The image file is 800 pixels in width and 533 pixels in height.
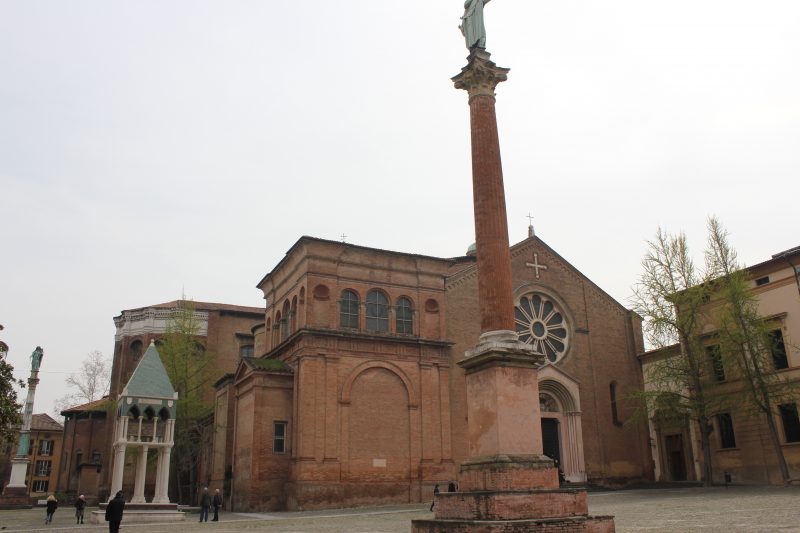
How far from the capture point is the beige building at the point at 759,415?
28.3 metres

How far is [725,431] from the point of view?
3130 centimetres

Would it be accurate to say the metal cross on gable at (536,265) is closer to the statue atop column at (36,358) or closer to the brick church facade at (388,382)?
the brick church facade at (388,382)

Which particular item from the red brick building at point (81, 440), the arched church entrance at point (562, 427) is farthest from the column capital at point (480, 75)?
the red brick building at point (81, 440)

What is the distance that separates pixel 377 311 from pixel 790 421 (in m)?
18.0

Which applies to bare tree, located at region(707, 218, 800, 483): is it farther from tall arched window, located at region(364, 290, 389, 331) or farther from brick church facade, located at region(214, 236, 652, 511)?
tall arched window, located at region(364, 290, 389, 331)

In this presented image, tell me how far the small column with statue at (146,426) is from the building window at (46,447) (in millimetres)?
53905

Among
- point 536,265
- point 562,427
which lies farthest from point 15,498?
point 536,265

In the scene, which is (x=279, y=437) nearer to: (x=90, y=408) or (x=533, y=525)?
(x=533, y=525)

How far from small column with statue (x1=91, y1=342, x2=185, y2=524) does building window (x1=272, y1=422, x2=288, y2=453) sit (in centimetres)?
413

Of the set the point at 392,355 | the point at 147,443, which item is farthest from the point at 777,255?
the point at 147,443

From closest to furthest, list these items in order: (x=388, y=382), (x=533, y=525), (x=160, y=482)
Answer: (x=533, y=525) < (x=160, y=482) < (x=388, y=382)

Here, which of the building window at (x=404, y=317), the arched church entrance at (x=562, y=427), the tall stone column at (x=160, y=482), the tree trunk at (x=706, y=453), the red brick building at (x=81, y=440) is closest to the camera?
the tall stone column at (x=160, y=482)

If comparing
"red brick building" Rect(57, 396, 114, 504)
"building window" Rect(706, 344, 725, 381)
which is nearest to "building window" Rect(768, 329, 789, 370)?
"building window" Rect(706, 344, 725, 381)

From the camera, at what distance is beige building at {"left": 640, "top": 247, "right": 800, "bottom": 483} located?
28.3m
